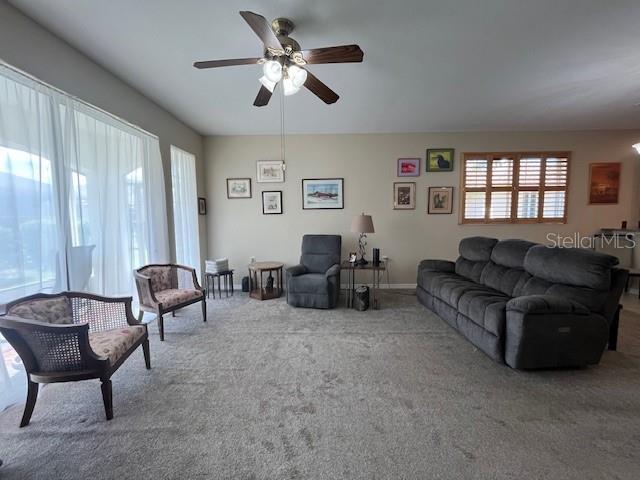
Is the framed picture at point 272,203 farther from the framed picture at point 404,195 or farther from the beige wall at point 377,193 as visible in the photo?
the framed picture at point 404,195

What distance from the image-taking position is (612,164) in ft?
14.6

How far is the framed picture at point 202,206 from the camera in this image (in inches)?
176

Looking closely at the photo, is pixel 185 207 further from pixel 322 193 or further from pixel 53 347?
pixel 53 347

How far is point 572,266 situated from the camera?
234cm

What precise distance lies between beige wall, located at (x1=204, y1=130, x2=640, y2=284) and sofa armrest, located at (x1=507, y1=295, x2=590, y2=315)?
2.53 m

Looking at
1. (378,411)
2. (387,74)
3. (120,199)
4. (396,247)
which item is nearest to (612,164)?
(396,247)

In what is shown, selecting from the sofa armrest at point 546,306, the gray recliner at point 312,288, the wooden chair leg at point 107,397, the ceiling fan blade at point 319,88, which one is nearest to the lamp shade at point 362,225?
the gray recliner at point 312,288

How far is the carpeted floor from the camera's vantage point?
1376 mm

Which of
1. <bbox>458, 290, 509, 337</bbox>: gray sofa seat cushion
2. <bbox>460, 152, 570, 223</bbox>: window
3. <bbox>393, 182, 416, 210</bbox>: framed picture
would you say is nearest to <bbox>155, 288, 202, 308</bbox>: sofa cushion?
<bbox>458, 290, 509, 337</bbox>: gray sofa seat cushion

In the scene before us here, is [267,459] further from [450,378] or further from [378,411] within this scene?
[450,378]

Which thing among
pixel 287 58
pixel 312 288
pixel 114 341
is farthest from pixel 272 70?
pixel 312 288

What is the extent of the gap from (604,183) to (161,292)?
7060 millimetres

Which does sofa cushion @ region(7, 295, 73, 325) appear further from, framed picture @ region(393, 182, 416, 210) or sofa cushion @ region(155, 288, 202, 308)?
framed picture @ region(393, 182, 416, 210)

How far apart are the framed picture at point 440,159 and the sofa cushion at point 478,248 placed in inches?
57.6
